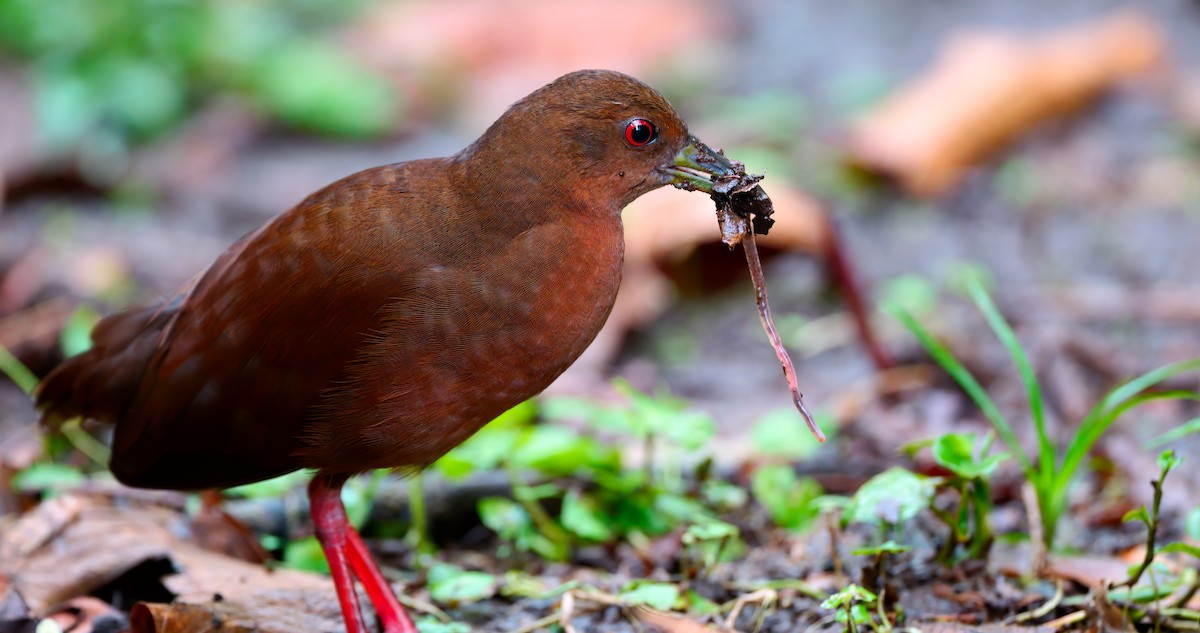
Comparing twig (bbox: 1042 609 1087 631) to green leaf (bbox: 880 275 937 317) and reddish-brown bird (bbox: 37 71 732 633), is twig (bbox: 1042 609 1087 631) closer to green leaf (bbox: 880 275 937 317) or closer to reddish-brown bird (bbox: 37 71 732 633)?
reddish-brown bird (bbox: 37 71 732 633)

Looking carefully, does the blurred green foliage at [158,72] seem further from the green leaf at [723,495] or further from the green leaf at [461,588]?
the green leaf at [461,588]

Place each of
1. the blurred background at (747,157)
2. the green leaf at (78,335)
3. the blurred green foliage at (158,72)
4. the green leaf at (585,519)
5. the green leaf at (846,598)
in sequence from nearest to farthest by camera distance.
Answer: the green leaf at (846,598)
the green leaf at (585,519)
the green leaf at (78,335)
the blurred background at (747,157)
the blurred green foliage at (158,72)

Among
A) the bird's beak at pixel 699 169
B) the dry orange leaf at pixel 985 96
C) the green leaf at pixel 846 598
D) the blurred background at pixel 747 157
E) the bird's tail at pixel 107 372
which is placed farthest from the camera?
the dry orange leaf at pixel 985 96

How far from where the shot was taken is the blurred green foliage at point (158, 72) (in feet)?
26.7

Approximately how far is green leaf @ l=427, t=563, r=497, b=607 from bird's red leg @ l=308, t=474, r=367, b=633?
0.74ft

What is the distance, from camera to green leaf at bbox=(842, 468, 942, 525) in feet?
10.0

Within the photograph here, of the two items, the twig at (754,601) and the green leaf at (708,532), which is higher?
the green leaf at (708,532)

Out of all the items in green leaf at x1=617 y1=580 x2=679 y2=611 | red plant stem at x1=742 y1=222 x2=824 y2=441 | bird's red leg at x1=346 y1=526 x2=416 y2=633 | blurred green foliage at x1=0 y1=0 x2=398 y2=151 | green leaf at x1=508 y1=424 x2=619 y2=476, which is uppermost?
blurred green foliage at x1=0 y1=0 x2=398 y2=151

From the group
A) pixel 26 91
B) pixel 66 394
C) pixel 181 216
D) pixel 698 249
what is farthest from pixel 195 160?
pixel 66 394

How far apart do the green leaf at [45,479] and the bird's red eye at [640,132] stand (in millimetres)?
2147

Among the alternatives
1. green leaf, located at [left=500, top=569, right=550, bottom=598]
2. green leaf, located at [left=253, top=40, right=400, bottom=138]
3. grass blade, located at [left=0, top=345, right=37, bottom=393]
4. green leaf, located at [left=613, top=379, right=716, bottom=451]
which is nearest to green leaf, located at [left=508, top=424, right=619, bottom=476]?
green leaf, located at [left=613, top=379, right=716, bottom=451]

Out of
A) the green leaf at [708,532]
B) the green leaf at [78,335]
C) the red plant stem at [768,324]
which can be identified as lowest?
the green leaf at [708,532]

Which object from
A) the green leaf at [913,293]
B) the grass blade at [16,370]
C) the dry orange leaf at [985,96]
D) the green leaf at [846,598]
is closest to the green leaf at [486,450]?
the green leaf at [846,598]

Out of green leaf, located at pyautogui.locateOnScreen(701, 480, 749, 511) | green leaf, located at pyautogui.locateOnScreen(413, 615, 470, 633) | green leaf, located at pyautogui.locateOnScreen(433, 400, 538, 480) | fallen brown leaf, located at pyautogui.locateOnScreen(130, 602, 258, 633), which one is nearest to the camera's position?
fallen brown leaf, located at pyautogui.locateOnScreen(130, 602, 258, 633)
